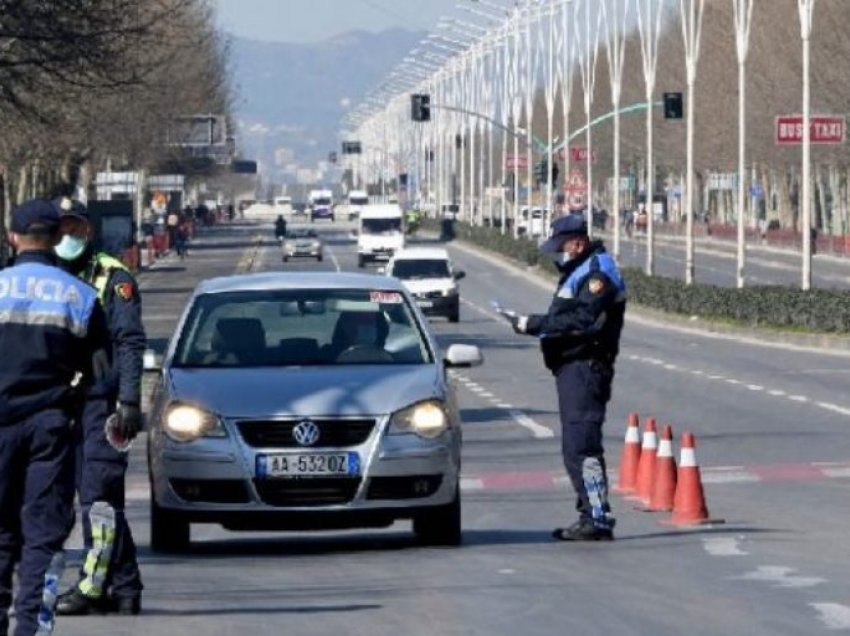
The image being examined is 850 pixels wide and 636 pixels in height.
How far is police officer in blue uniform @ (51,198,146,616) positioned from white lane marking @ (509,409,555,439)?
15.9 meters

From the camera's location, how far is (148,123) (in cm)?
10556

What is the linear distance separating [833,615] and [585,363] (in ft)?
14.7

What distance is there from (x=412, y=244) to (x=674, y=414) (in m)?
106

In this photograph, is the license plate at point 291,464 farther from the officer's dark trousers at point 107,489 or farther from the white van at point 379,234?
the white van at point 379,234

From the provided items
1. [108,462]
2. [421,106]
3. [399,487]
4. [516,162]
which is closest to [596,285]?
[399,487]

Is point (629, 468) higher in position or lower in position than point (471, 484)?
higher

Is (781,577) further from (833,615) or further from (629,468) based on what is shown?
(629,468)

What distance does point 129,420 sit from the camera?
12.8 meters

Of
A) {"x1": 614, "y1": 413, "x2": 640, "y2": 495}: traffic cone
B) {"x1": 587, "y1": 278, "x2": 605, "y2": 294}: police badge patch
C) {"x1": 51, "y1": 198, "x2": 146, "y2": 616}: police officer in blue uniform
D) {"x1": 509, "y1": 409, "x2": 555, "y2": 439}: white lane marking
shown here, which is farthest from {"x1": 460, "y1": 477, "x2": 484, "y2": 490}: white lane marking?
{"x1": 51, "y1": 198, "x2": 146, "y2": 616}: police officer in blue uniform

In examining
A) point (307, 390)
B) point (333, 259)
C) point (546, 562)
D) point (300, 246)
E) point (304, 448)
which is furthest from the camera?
point (333, 259)

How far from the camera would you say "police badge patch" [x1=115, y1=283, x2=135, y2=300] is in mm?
13812

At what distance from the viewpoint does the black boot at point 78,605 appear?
13250mm

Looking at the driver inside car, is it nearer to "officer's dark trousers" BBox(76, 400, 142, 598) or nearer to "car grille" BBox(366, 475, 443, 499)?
"car grille" BBox(366, 475, 443, 499)

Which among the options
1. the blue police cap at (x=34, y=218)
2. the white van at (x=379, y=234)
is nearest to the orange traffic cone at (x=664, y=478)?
the blue police cap at (x=34, y=218)
